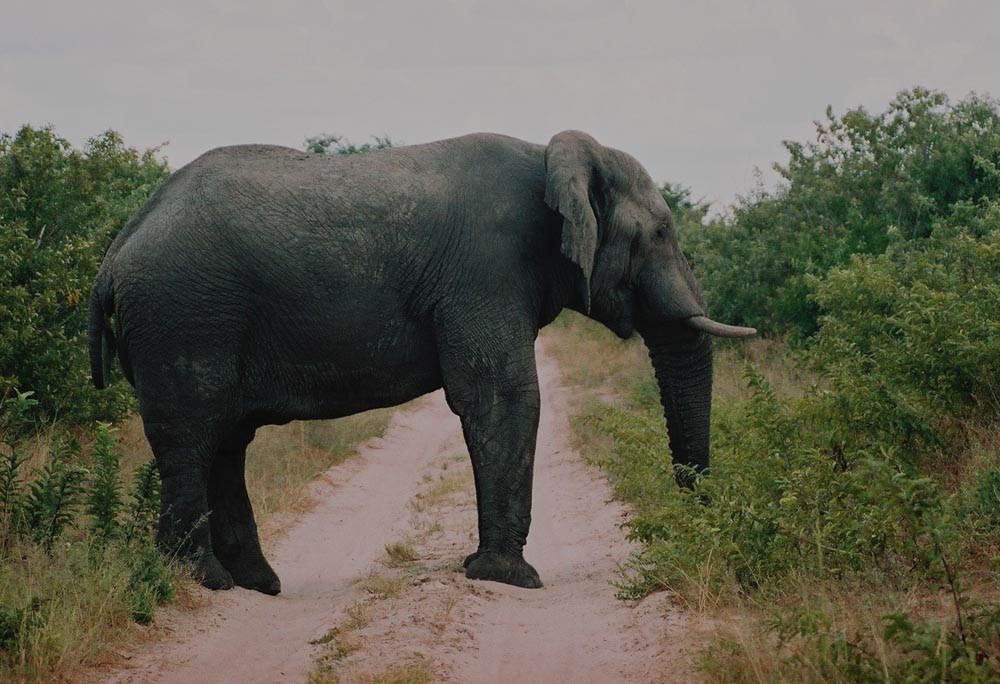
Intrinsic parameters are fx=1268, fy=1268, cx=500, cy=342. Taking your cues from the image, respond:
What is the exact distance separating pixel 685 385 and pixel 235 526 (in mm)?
3403

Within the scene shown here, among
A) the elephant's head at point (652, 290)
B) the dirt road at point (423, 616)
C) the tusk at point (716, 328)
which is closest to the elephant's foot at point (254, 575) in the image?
the dirt road at point (423, 616)

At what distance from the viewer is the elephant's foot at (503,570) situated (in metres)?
8.41

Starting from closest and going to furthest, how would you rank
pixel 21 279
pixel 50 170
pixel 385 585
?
pixel 385 585 < pixel 21 279 < pixel 50 170

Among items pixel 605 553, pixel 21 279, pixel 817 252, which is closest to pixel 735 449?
pixel 605 553

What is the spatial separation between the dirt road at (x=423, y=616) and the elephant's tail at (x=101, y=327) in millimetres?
1820

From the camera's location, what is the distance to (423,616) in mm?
6898

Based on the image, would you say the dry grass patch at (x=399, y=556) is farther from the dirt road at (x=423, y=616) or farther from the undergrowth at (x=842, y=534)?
the undergrowth at (x=842, y=534)

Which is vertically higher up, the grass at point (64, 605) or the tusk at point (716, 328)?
the tusk at point (716, 328)

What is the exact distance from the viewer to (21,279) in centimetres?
1246

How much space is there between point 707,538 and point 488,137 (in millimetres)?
3494

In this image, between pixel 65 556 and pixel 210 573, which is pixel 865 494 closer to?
pixel 210 573

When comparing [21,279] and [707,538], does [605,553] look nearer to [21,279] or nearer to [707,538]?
[707,538]

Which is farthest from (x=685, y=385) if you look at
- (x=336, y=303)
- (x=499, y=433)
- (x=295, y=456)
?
(x=295, y=456)

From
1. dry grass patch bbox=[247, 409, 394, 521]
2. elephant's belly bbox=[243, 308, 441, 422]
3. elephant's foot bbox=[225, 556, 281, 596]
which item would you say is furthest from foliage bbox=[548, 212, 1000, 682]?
dry grass patch bbox=[247, 409, 394, 521]
